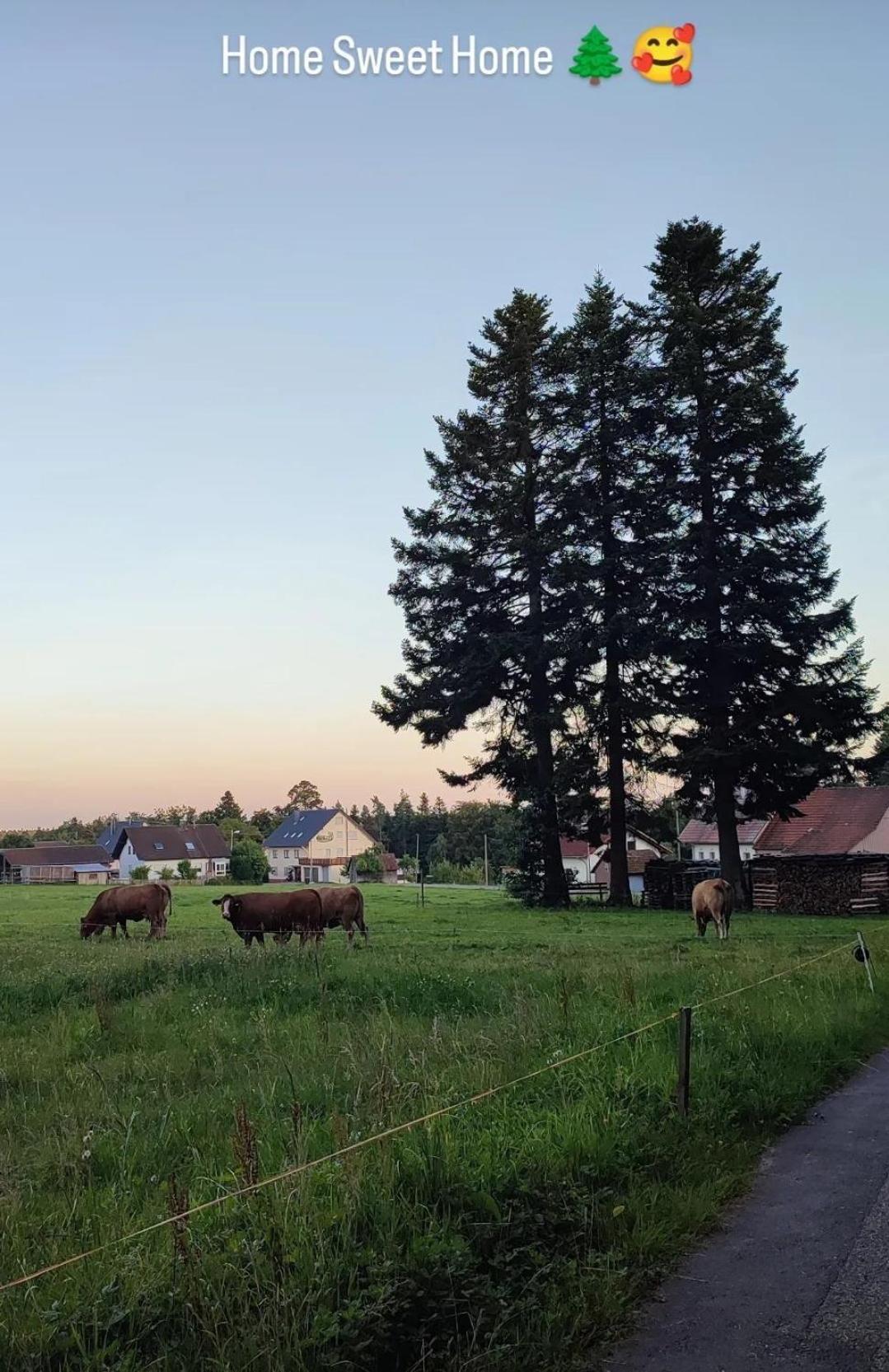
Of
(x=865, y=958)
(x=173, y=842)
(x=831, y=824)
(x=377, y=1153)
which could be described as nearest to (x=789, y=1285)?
(x=377, y=1153)

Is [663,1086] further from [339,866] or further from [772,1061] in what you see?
[339,866]

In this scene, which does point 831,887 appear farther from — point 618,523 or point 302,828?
point 302,828

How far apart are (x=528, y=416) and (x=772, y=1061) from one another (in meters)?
34.2

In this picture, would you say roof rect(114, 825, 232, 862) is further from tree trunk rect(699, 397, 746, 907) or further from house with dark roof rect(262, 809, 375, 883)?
tree trunk rect(699, 397, 746, 907)

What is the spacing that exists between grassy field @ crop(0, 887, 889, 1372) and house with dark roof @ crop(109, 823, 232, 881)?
9566 cm

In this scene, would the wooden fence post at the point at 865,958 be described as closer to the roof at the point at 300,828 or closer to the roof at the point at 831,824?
the roof at the point at 831,824

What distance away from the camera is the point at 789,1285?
4707mm

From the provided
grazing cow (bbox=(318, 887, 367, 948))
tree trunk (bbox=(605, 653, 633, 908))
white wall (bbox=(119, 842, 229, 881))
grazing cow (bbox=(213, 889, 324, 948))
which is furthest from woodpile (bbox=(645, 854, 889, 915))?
white wall (bbox=(119, 842, 229, 881))

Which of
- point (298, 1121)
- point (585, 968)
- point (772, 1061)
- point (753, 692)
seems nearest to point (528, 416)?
point (753, 692)

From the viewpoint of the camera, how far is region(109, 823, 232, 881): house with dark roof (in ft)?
348

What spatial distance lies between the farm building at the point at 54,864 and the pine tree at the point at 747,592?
91.6 metres

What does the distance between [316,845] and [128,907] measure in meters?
86.7

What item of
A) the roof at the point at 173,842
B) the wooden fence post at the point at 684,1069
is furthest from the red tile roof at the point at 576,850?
the wooden fence post at the point at 684,1069

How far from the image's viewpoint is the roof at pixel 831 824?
5259cm
